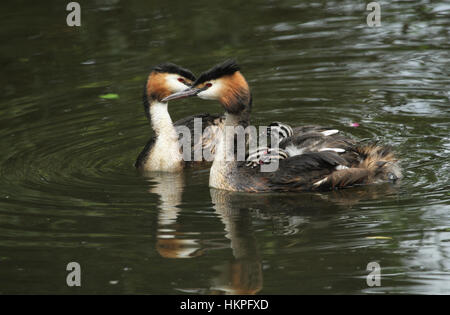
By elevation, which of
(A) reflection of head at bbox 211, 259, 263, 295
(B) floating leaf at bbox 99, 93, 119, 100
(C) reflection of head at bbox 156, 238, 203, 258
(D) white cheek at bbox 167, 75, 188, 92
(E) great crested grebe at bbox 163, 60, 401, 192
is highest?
(B) floating leaf at bbox 99, 93, 119, 100

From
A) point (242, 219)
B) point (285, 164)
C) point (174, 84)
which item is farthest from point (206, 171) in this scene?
point (242, 219)

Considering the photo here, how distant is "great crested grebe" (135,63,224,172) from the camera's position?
9.08 metres

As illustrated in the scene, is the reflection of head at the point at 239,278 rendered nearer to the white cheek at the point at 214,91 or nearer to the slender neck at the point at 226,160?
the slender neck at the point at 226,160

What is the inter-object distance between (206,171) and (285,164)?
1.43 metres

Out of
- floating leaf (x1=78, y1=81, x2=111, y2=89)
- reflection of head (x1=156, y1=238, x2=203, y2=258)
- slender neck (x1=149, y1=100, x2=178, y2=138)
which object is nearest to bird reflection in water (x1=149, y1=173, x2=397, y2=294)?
reflection of head (x1=156, y1=238, x2=203, y2=258)

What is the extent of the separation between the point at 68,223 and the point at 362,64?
575cm

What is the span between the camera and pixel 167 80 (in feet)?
30.3

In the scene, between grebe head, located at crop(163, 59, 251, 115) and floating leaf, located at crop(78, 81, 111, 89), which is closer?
grebe head, located at crop(163, 59, 251, 115)

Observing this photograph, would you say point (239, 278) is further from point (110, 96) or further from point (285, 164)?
point (110, 96)

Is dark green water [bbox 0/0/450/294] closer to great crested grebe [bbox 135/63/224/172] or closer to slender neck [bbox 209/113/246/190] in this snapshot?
slender neck [bbox 209/113/246/190]

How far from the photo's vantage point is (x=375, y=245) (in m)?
6.59

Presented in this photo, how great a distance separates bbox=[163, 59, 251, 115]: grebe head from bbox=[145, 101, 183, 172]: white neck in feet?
3.45

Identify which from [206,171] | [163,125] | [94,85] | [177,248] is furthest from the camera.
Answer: [94,85]

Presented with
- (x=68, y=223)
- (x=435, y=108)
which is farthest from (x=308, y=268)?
(x=435, y=108)
